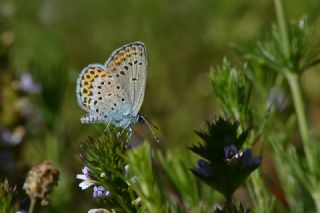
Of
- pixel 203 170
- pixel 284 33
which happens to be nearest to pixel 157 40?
pixel 284 33

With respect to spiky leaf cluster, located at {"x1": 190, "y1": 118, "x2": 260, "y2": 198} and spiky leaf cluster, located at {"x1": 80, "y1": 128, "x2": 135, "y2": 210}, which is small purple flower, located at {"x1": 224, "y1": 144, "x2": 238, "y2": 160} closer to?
Result: spiky leaf cluster, located at {"x1": 190, "y1": 118, "x2": 260, "y2": 198}

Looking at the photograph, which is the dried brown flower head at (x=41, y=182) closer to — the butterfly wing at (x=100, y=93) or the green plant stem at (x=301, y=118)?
the butterfly wing at (x=100, y=93)

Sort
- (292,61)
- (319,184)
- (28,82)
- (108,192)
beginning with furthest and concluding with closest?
(28,82), (292,61), (319,184), (108,192)

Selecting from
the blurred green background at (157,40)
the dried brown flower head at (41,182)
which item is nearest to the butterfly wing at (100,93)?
the dried brown flower head at (41,182)

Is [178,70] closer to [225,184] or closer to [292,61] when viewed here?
[292,61]

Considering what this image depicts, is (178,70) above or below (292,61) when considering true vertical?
above

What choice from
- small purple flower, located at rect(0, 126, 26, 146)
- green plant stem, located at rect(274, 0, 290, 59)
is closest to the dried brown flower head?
green plant stem, located at rect(274, 0, 290, 59)

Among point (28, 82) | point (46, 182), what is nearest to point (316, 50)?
point (46, 182)
